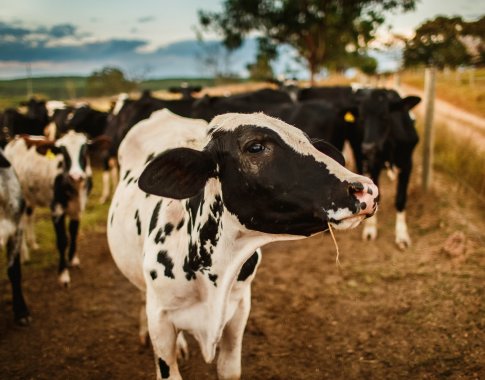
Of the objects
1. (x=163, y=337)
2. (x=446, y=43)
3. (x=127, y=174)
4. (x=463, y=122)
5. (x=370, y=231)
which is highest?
(x=446, y=43)

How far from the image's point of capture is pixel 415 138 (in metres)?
5.89

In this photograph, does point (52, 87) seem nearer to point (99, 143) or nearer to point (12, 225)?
point (99, 143)

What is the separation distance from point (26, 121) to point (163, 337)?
10.6 m

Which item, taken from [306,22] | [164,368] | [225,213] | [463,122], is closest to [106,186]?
[164,368]

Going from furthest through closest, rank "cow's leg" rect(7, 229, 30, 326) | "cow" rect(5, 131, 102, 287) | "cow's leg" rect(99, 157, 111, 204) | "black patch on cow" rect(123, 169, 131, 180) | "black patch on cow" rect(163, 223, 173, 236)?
1. "cow's leg" rect(99, 157, 111, 204)
2. "cow" rect(5, 131, 102, 287)
3. "cow's leg" rect(7, 229, 30, 326)
4. "black patch on cow" rect(123, 169, 131, 180)
5. "black patch on cow" rect(163, 223, 173, 236)

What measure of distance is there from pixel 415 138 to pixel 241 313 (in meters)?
4.33

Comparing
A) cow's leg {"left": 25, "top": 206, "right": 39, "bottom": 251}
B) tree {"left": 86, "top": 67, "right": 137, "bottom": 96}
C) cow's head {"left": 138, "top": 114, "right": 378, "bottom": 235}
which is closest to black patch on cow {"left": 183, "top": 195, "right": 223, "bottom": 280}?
cow's head {"left": 138, "top": 114, "right": 378, "bottom": 235}

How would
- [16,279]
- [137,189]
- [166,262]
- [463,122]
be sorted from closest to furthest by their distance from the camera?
[166,262], [137,189], [16,279], [463,122]

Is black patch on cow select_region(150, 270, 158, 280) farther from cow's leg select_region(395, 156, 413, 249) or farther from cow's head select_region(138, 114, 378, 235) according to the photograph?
cow's leg select_region(395, 156, 413, 249)

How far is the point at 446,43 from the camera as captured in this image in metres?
20.4

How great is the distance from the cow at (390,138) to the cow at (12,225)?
13.4ft

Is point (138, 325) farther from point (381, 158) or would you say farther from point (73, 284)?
point (381, 158)

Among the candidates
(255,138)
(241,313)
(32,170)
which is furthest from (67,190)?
(255,138)

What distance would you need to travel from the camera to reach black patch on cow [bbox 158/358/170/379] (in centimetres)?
254
